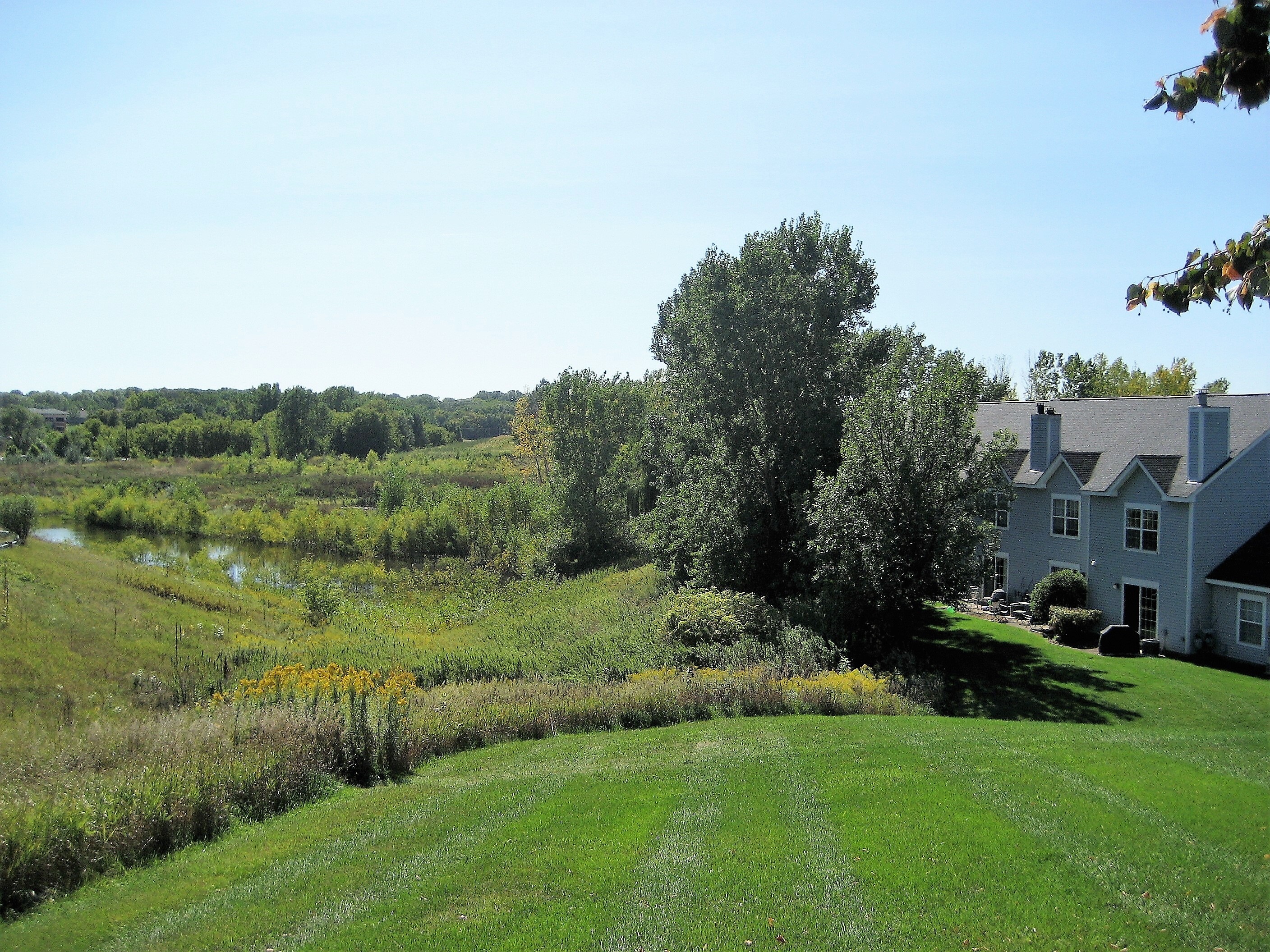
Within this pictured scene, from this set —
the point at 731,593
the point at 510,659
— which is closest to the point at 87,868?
the point at 510,659

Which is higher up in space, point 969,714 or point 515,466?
point 515,466

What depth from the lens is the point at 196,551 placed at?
175 feet

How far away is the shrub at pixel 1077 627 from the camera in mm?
24484

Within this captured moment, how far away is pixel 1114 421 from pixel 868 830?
25.7 metres

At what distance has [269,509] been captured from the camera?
221 ft

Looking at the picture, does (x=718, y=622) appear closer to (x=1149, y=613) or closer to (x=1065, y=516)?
(x=1149, y=613)

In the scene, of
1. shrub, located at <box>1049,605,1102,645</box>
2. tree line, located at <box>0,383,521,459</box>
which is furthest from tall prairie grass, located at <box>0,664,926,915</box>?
tree line, located at <box>0,383,521,459</box>

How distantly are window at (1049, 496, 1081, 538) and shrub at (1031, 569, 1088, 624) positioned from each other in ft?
4.68

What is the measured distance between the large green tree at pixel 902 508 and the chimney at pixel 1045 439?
24.7ft

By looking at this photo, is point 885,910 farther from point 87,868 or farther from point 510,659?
point 510,659

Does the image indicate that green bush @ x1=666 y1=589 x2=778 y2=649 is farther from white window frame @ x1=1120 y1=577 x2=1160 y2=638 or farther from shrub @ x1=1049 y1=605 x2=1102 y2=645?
white window frame @ x1=1120 y1=577 x2=1160 y2=638

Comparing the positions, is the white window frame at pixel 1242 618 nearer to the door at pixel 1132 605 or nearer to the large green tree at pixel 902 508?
the door at pixel 1132 605

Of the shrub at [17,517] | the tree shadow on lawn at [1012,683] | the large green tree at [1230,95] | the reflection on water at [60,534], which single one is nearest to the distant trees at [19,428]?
the reflection on water at [60,534]

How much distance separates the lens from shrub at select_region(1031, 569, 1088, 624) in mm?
26219
